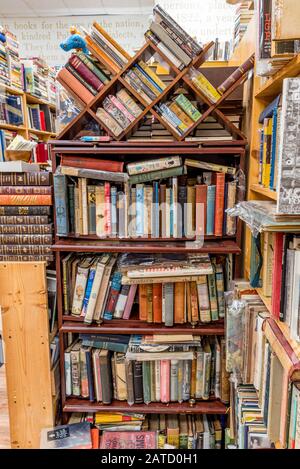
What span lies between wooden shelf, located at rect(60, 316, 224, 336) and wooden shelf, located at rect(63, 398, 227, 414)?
0.37 m

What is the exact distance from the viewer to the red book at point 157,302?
155 cm

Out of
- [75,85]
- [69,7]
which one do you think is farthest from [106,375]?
[69,7]

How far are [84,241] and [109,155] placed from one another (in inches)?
16.8

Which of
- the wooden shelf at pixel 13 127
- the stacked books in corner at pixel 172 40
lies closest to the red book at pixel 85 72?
the stacked books in corner at pixel 172 40

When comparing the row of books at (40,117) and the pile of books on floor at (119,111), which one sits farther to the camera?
the row of books at (40,117)

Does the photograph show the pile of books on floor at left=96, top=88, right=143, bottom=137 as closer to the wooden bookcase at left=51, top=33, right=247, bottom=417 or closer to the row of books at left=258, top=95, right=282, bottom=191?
the wooden bookcase at left=51, top=33, right=247, bottom=417

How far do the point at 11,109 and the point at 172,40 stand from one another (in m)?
1.88

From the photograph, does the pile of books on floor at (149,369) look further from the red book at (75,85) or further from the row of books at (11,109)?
the row of books at (11,109)

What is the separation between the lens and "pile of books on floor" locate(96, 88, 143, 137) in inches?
56.2

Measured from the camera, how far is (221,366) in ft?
5.16

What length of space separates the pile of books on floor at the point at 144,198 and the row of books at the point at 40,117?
1935mm

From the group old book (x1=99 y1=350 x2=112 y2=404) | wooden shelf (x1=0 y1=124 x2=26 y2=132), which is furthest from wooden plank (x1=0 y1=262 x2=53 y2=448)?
wooden shelf (x1=0 y1=124 x2=26 y2=132)
